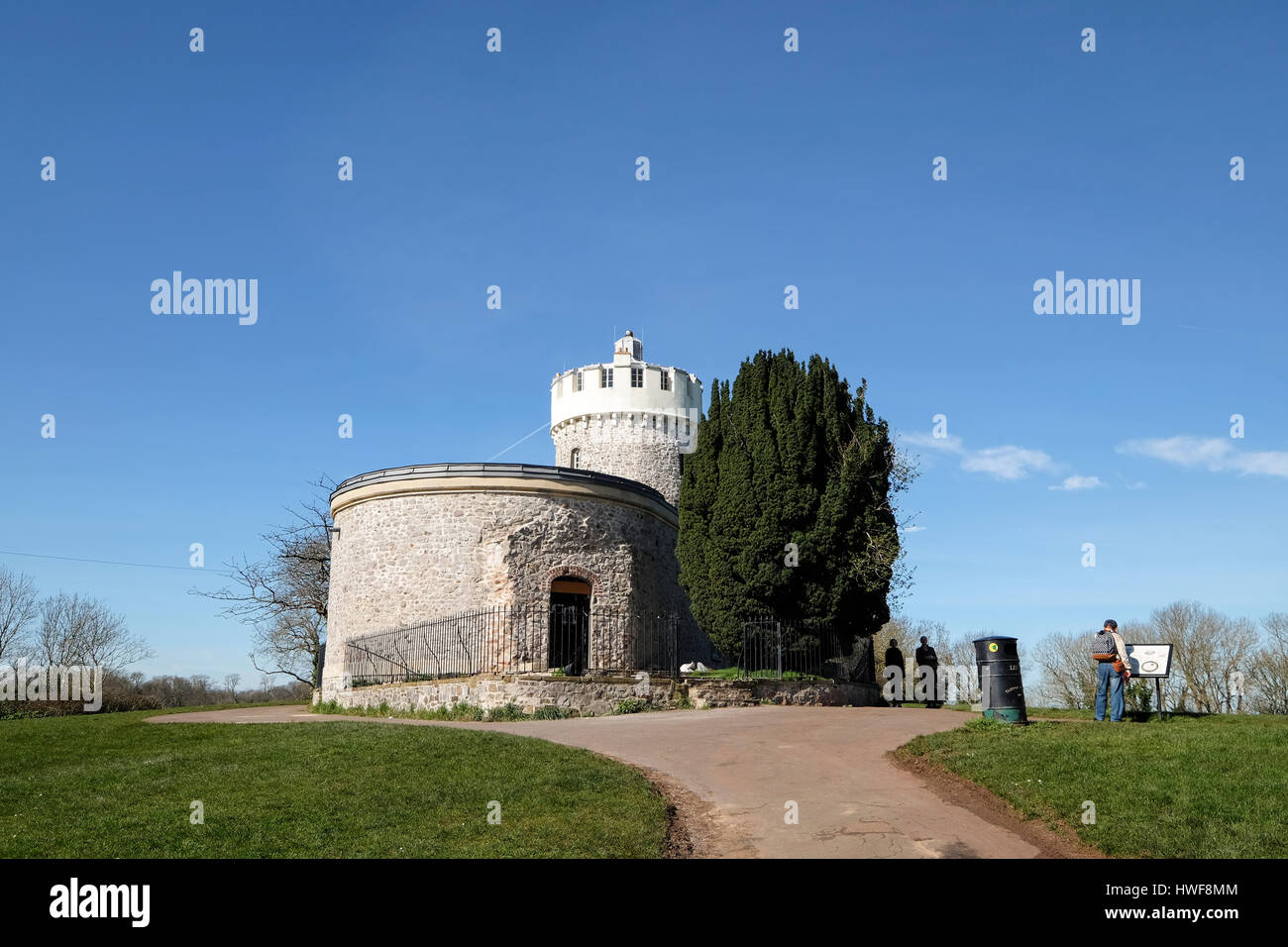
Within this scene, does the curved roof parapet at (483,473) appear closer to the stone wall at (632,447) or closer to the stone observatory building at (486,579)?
the stone observatory building at (486,579)

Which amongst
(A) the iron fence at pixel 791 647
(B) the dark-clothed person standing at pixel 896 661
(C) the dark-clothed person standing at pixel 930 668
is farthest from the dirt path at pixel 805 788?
(B) the dark-clothed person standing at pixel 896 661

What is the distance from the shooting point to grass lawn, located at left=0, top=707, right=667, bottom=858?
25.6 ft

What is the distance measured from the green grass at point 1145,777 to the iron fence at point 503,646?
460 inches

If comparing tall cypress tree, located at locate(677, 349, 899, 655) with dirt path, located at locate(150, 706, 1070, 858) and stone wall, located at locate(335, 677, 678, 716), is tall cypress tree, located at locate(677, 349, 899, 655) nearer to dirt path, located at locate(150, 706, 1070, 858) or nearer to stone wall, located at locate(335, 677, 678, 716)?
stone wall, located at locate(335, 677, 678, 716)

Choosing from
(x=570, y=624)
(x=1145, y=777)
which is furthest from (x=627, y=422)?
(x=1145, y=777)

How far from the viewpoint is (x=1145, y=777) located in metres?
9.30

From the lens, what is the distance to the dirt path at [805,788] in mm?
8188

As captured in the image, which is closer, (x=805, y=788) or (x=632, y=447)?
(x=805, y=788)

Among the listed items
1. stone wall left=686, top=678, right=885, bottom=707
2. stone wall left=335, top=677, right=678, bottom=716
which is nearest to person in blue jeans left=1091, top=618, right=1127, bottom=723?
stone wall left=686, top=678, right=885, bottom=707

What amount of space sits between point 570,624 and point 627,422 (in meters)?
16.7

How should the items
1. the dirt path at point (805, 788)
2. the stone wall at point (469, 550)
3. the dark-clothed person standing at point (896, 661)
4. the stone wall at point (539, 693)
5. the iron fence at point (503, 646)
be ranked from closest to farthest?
1. the dirt path at point (805, 788)
2. the stone wall at point (539, 693)
3. the iron fence at point (503, 646)
4. the stone wall at point (469, 550)
5. the dark-clothed person standing at point (896, 661)

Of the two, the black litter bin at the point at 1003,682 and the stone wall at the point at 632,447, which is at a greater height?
the stone wall at the point at 632,447

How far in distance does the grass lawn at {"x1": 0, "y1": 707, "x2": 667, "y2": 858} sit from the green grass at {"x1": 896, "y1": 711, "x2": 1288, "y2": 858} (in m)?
3.83

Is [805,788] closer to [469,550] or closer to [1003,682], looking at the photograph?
[1003,682]
